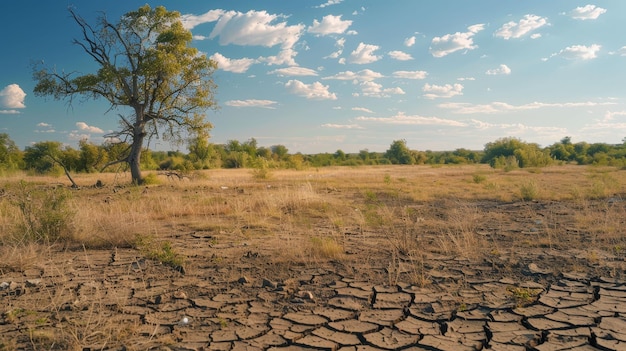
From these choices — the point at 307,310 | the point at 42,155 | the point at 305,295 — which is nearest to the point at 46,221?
the point at 305,295

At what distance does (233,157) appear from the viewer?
46406 millimetres

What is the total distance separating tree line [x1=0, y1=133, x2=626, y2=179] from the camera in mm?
22953

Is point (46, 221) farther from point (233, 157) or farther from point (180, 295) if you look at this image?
point (233, 157)

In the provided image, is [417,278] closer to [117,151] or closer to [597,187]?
[597,187]

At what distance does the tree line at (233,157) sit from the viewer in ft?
75.3

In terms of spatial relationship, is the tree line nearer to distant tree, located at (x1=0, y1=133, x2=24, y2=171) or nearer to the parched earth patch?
distant tree, located at (x1=0, y1=133, x2=24, y2=171)

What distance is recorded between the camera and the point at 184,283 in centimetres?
452

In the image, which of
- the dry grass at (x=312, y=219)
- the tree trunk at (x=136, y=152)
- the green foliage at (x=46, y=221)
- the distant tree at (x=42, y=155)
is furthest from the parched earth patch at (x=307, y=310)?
the distant tree at (x=42, y=155)

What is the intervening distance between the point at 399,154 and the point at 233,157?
3012 centimetres

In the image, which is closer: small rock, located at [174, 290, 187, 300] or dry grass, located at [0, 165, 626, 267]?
small rock, located at [174, 290, 187, 300]

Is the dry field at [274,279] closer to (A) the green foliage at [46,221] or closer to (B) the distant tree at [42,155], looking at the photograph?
(A) the green foliage at [46,221]

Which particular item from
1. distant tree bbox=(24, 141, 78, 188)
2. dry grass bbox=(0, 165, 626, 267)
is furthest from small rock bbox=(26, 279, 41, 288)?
distant tree bbox=(24, 141, 78, 188)

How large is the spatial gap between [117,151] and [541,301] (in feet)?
50.6

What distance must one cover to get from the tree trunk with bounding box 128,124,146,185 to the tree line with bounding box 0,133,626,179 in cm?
54
